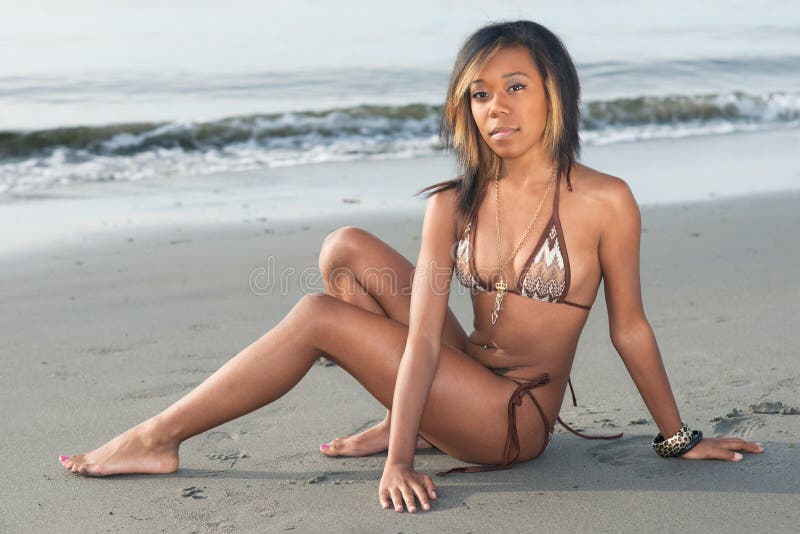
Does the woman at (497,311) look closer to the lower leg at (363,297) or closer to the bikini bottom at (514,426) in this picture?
the bikini bottom at (514,426)

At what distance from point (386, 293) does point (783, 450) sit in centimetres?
127

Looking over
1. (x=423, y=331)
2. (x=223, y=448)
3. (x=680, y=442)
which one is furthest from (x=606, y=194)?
(x=223, y=448)

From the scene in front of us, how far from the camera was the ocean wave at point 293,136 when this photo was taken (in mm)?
9844

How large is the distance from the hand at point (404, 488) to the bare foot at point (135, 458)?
68cm

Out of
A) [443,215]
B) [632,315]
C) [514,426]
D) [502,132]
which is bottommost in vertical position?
[514,426]

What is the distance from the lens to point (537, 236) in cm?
301

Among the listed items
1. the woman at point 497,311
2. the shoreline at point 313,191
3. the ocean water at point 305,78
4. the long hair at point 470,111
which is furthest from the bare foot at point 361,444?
the ocean water at point 305,78

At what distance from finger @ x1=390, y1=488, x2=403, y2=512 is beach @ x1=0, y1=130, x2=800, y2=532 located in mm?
Result: 29

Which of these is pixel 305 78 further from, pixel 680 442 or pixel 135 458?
pixel 680 442

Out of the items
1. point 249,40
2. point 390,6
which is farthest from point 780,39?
point 249,40

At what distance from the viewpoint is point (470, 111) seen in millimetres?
3074

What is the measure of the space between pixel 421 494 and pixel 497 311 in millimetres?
585

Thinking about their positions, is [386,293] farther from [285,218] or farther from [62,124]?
[62,124]

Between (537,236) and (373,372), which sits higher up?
(537,236)
